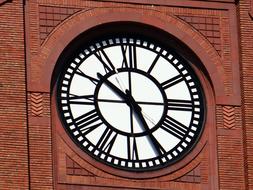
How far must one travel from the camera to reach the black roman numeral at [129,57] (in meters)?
45.5

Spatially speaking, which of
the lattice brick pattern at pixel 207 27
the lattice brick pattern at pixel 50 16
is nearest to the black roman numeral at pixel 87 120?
the lattice brick pattern at pixel 50 16

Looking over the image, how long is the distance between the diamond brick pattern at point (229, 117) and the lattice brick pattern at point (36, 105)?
320 cm

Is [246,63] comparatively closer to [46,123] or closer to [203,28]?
[203,28]

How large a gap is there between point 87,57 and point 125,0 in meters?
1.27

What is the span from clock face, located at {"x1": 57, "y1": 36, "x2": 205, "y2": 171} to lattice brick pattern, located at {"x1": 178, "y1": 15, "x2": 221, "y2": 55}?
0.61 m

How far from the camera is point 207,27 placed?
151 feet

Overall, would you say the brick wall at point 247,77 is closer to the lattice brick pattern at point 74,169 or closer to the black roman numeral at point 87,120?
the black roman numeral at point 87,120

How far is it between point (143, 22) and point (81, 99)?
6.24 ft

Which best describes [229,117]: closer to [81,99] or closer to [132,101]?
[132,101]

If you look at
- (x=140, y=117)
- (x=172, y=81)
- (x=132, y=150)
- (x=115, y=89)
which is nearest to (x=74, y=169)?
(x=132, y=150)

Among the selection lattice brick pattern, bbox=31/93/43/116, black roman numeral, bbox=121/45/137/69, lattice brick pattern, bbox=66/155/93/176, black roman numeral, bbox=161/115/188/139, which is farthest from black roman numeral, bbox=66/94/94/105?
black roman numeral, bbox=161/115/188/139

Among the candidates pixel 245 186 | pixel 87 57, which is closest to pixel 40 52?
pixel 87 57

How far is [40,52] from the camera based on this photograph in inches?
1773

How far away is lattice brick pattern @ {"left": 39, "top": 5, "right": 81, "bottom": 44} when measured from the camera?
148 feet
